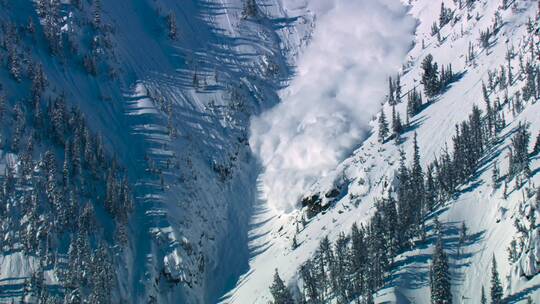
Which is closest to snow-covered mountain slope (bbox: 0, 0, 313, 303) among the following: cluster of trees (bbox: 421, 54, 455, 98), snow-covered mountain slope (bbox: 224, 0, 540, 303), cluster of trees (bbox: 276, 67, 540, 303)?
snow-covered mountain slope (bbox: 224, 0, 540, 303)

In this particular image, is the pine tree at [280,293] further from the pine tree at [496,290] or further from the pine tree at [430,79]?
the pine tree at [430,79]

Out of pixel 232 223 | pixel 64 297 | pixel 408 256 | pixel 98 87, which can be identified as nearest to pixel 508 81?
pixel 408 256

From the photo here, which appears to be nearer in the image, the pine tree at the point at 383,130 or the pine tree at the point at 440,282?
the pine tree at the point at 440,282

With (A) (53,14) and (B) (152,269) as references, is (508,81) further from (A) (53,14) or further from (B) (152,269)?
(A) (53,14)

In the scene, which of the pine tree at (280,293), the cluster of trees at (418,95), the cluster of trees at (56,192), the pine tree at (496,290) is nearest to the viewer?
the pine tree at (496,290)

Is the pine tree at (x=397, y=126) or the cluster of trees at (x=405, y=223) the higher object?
the pine tree at (x=397, y=126)

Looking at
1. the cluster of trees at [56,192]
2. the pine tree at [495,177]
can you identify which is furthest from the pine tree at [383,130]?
the cluster of trees at [56,192]
